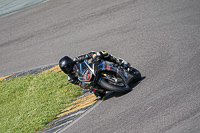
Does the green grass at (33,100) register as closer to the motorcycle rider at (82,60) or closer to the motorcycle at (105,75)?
the motorcycle rider at (82,60)

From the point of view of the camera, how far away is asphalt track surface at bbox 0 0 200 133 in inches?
272

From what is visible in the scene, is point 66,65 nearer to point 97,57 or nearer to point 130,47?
point 97,57

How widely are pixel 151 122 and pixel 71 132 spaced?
2351 mm

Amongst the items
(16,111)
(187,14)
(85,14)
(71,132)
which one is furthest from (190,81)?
(85,14)

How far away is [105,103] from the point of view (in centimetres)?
824

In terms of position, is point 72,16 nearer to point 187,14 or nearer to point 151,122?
point 187,14

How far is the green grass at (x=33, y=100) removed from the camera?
9.17 metres

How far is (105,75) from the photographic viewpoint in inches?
320

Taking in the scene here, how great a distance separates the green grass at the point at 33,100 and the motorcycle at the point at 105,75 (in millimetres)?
1686

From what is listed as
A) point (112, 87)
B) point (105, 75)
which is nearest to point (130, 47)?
point (105, 75)

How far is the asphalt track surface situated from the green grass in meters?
1.19

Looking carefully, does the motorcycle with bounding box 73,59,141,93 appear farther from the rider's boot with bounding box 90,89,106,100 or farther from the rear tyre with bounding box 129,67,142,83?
the rider's boot with bounding box 90,89,106,100

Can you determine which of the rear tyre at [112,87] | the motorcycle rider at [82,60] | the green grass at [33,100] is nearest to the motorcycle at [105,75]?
the rear tyre at [112,87]

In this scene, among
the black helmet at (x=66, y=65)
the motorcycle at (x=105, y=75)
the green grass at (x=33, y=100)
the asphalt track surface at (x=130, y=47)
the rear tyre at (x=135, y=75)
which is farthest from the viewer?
the green grass at (x=33, y=100)
